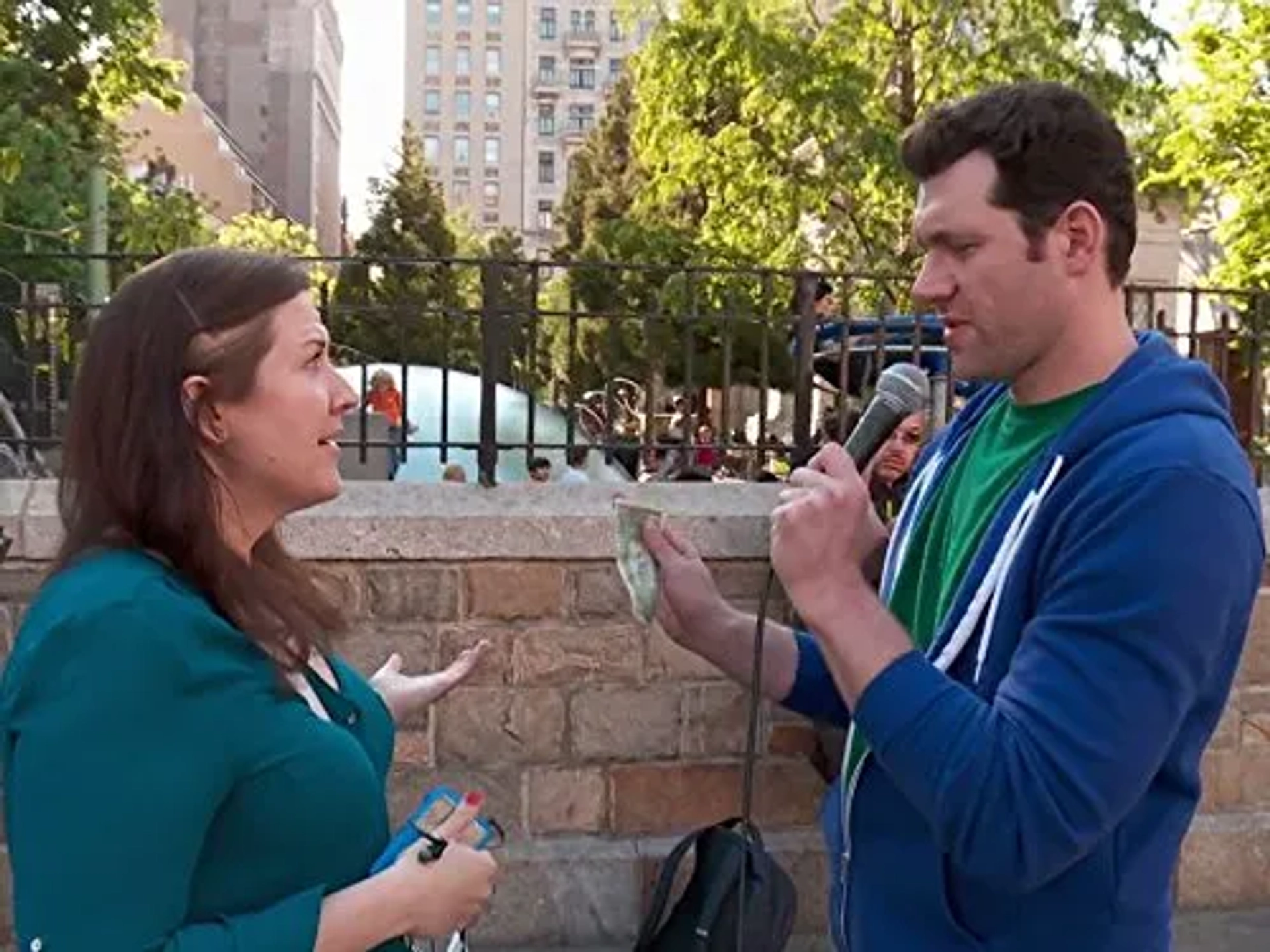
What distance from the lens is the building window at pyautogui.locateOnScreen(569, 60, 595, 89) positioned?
118 metres

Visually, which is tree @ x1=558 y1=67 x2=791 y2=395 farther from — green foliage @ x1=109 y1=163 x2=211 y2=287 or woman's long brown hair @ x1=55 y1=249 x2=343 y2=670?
green foliage @ x1=109 y1=163 x2=211 y2=287

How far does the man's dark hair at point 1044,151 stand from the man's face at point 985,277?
Answer: 0.01 m

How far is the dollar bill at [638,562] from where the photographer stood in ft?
7.80

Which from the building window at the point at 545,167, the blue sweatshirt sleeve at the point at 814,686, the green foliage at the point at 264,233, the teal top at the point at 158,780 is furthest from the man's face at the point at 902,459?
the building window at the point at 545,167

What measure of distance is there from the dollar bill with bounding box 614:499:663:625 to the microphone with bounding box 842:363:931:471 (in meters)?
0.33

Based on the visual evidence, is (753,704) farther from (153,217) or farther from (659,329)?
(153,217)

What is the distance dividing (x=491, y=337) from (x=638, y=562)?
122 inches

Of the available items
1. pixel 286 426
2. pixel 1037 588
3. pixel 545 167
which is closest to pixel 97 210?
pixel 286 426

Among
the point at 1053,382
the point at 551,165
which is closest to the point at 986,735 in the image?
the point at 1053,382

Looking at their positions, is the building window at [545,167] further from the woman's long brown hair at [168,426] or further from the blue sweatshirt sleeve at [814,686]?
the woman's long brown hair at [168,426]

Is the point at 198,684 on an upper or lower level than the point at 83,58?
lower

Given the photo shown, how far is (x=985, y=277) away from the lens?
1.88 meters

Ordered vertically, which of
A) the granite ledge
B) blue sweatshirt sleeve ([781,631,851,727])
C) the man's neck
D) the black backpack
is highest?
the man's neck

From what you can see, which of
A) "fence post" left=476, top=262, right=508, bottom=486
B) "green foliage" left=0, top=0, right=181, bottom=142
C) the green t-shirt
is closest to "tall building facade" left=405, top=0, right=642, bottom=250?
"green foliage" left=0, top=0, right=181, bottom=142
